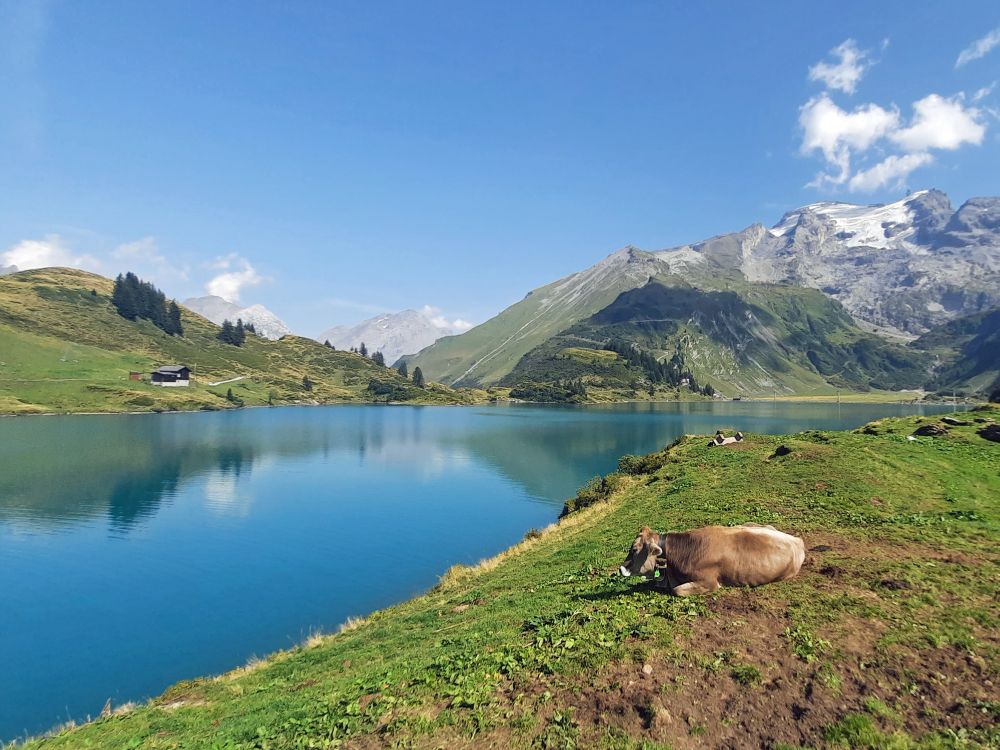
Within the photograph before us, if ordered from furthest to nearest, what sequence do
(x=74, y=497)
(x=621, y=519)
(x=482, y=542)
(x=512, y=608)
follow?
(x=74, y=497) → (x=482, y=542) → (x=621, y=519) → (x=512, y=608)

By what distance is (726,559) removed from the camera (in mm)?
15797

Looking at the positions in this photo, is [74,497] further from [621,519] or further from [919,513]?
[919,513]

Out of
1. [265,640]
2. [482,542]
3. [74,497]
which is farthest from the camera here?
[74,497]

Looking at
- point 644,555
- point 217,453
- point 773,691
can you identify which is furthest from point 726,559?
Result: point 217,453

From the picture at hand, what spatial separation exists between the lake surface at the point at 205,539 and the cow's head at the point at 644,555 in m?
26.3

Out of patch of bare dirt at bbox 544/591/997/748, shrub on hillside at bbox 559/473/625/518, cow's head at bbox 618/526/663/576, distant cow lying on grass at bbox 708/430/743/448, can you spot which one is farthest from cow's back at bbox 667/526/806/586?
distant cow lying on grass at bbox 708/430/743/448

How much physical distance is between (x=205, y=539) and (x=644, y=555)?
56052 millimetres

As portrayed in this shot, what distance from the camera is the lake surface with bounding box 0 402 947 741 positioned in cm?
3180

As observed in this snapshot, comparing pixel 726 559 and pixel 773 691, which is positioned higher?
pixel 726 559

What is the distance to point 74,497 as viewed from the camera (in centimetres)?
7125

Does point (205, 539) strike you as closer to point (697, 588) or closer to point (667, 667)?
point (697, 588)

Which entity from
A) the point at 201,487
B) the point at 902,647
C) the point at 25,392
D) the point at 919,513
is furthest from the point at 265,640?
the point at 25,392

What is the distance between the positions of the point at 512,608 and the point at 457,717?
9.59 m

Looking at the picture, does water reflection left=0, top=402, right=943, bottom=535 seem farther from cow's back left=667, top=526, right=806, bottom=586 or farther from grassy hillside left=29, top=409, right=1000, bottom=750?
cow's back left=667, top=526, right=806, bottom=586
